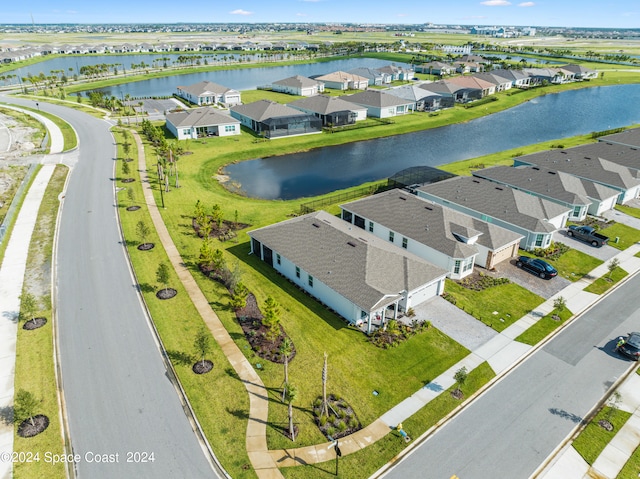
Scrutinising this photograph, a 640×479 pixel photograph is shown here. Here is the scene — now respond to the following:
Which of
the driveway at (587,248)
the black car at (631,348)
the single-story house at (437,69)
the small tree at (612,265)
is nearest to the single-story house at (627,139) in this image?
the driveway at (587,248)

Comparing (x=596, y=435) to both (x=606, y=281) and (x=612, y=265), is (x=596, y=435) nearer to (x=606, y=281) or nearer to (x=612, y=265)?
(x=606, y=281)

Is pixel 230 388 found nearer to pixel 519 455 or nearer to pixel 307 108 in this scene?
pixel 519 455

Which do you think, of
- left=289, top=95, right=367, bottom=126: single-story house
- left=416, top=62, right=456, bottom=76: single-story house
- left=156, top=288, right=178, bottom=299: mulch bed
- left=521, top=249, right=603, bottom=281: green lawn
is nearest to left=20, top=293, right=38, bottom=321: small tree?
left=156, top=288, right=178, bottom=299: mulch bed

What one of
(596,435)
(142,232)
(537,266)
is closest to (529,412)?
(596,435)

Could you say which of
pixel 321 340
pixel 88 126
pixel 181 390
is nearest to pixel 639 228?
pixel 321 340

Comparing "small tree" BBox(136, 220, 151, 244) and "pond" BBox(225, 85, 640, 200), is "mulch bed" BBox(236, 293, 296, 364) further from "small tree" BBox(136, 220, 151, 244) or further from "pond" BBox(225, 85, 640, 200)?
"pond" BBox(225, 85, 640, 200)

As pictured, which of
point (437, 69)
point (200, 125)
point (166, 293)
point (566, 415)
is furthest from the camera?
point (437, 69)
